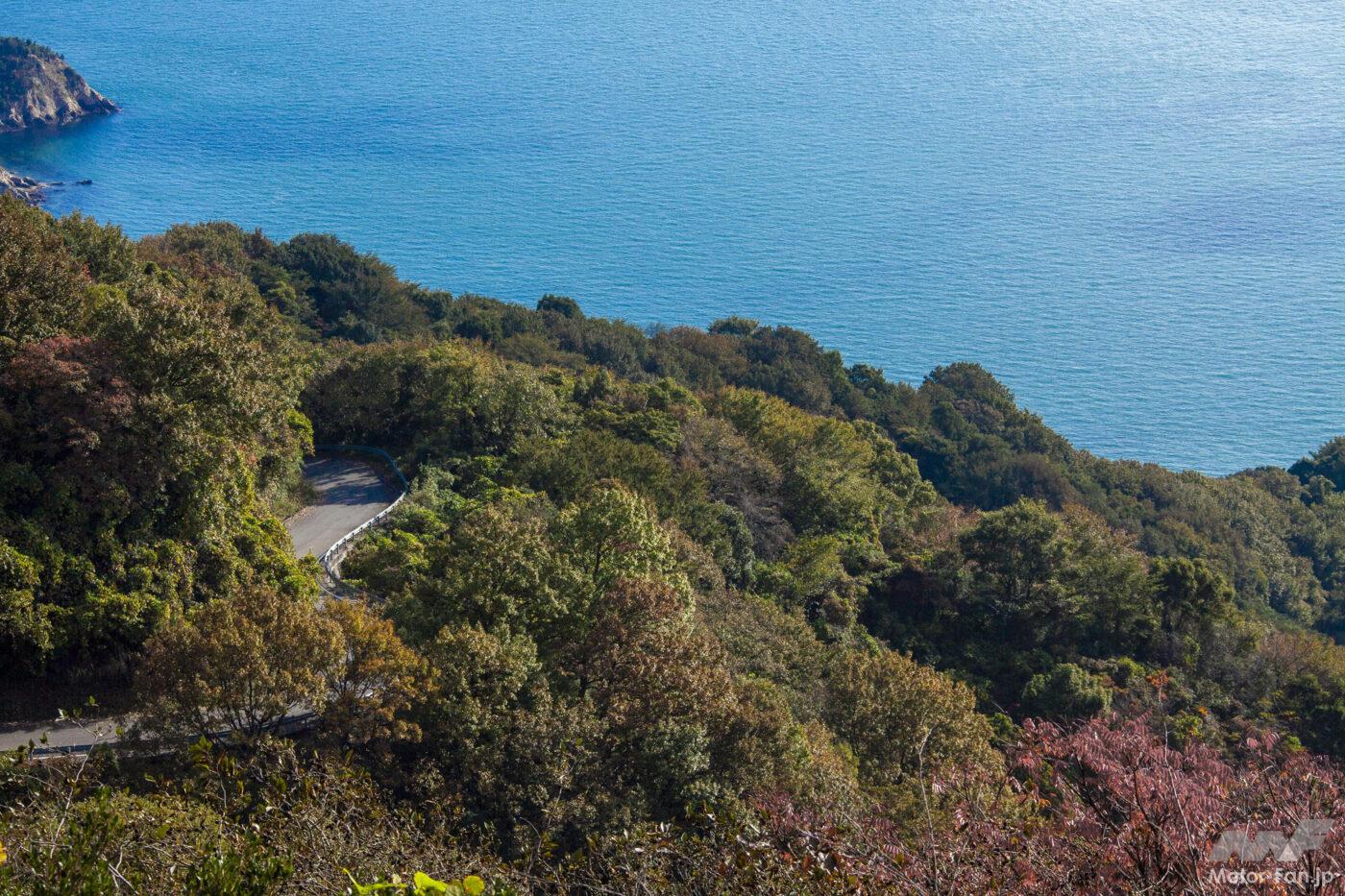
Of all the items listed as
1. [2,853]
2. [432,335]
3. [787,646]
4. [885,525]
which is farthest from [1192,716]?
[432,335]

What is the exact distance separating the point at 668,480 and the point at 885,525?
43.0 feet

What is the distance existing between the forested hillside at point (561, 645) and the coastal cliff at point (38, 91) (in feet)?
237

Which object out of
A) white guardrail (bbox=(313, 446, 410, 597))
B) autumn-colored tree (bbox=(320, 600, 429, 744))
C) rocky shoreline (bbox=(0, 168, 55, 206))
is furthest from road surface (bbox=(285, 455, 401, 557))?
rocky shoreline (bbox=(0, 168, 55, 206))

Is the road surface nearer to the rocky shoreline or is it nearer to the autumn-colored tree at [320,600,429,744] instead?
the autumn-colored tree at [320,600,429,744]

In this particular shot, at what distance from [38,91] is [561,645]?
10236 centimetres

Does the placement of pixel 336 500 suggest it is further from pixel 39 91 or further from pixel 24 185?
pixel 39 91

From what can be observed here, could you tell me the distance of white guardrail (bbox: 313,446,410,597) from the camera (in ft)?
81.8

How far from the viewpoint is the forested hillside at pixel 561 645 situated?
34.7ft

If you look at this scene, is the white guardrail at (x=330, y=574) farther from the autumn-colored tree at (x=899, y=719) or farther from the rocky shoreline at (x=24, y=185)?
the rocky shoreline at (x=24, y=185)

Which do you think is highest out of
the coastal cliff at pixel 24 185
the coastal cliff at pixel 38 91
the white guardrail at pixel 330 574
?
the coastal cliff at pixel 38 91

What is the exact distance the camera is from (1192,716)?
26.7m

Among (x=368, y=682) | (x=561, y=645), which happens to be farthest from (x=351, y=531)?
(x=368, y=682)

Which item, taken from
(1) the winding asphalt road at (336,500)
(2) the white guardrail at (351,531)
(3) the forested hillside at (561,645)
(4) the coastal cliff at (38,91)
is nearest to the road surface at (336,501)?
(1) the winding asphalt road at (336,500)

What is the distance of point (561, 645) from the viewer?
1977 centimetres
